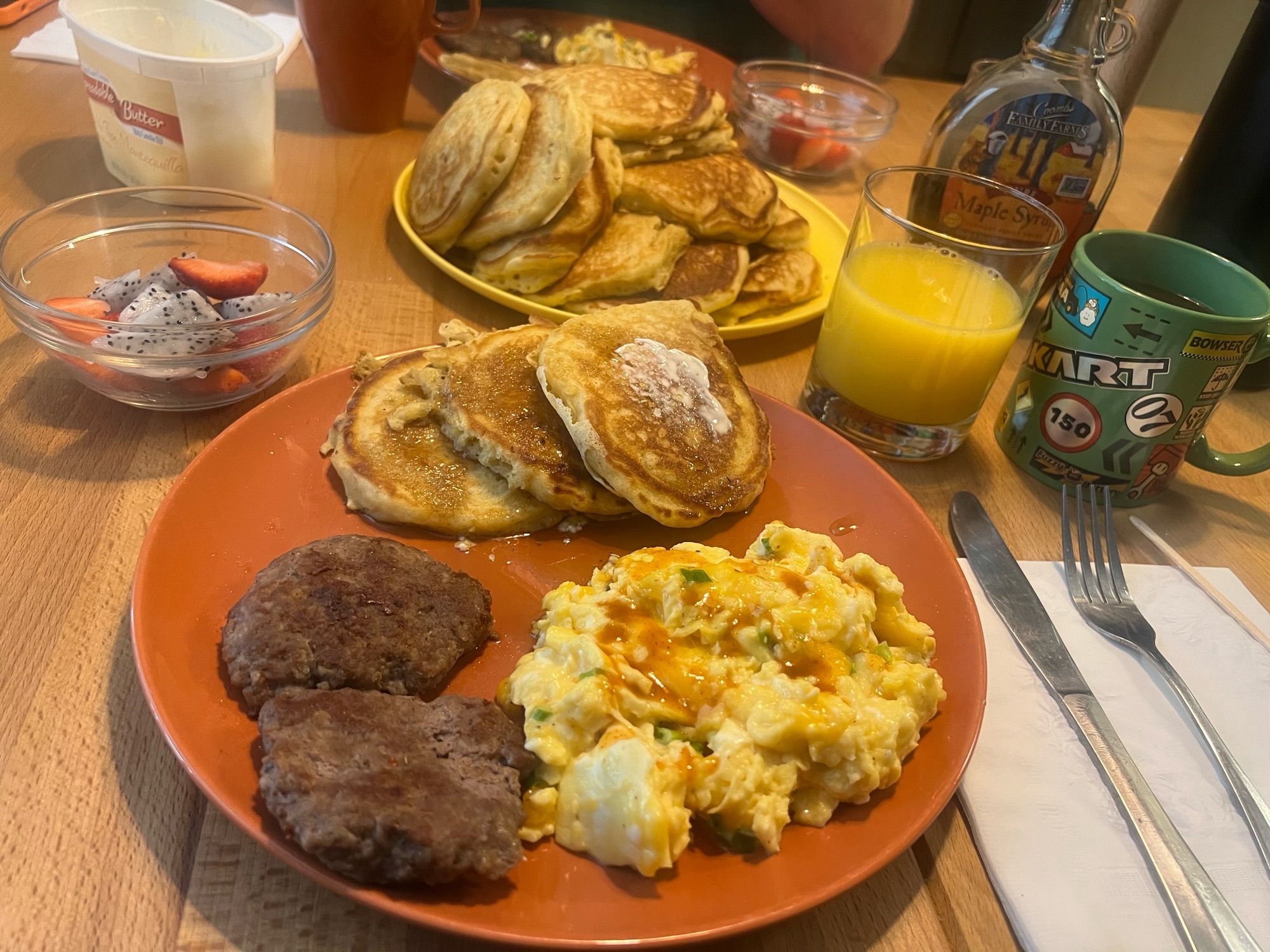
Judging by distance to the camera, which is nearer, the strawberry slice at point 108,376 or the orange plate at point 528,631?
the orange plate at point 528,631

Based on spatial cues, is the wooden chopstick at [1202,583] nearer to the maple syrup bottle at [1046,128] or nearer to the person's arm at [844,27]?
the maple syrup bottle at [1046,128]

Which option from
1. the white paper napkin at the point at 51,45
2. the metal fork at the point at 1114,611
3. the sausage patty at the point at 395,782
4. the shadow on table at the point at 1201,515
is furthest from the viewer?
the white paper napkin at the point at 51,45

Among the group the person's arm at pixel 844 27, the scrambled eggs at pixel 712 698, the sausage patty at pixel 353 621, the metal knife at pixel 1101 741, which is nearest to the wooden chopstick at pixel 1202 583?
the metal knife at pixel 1101 741

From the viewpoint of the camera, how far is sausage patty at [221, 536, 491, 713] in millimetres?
1023

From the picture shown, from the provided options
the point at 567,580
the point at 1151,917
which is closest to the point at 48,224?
the point at 567,580

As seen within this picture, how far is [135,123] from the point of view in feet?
6.77

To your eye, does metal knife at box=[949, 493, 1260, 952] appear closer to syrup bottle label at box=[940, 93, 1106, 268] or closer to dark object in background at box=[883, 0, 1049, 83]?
syrup bottle label at box=[940, 93, 1106, 268]

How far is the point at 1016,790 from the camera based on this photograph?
1.15 m

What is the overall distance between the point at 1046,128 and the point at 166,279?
1.81m

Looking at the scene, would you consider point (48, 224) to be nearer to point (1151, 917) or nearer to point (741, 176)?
point (741, 176)

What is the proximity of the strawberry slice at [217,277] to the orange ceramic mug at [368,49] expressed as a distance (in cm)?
115

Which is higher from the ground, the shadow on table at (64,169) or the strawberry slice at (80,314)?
the strawberry slice at (80,314)

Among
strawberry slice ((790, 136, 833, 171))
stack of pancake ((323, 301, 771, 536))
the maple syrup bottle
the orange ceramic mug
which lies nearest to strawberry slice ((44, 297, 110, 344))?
stack of pancake ((323, 301, 771, 536))

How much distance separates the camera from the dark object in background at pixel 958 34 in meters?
4.12
